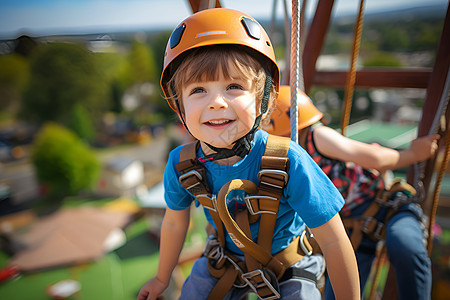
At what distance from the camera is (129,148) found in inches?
1267

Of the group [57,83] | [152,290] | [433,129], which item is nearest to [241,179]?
[152,290]

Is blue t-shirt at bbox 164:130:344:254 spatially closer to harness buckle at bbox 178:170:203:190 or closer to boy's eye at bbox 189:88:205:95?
harness buckle at bbox 178:170:203:190

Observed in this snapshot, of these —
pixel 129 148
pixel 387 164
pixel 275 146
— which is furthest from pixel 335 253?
pixel 129 148

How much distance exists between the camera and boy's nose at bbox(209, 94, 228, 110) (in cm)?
122

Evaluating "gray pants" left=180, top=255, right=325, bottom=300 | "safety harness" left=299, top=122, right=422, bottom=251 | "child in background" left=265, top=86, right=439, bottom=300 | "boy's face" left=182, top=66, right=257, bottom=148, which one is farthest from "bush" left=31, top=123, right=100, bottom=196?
"boy's face" left=182, top=66, right=257, bottom=148

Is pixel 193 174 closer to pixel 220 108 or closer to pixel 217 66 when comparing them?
pixel 220 108

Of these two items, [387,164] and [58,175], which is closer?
[387,164]

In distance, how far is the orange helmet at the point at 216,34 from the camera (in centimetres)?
127

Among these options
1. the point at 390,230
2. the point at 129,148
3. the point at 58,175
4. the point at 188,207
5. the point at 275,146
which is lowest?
the point at 129,148

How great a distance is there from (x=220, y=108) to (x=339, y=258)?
2.67 ft

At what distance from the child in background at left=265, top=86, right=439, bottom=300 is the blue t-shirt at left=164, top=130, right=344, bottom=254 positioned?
501mm

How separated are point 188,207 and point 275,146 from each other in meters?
0.66

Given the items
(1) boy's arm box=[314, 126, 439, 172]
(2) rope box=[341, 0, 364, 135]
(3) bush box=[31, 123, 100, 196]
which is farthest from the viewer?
(3) bush box=[31, 123, 100, 196]

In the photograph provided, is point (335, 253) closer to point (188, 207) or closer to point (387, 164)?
point (188, 207)
